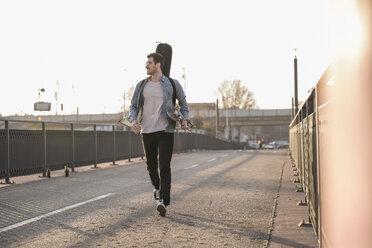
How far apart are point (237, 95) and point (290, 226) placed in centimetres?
10769

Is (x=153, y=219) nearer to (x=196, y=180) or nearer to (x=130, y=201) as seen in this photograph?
(x=130, y=201)

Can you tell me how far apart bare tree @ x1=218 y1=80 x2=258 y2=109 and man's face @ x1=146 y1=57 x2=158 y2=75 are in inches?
4128

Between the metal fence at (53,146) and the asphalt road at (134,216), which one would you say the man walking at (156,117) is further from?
the metal fence at (53,146)

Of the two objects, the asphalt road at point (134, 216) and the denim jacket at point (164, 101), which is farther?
the denim jacket at point (164, 101)

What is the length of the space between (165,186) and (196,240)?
1.47 m

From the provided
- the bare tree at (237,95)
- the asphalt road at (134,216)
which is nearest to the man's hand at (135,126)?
the asphalt road at (134,216)

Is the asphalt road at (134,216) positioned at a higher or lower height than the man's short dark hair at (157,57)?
lower

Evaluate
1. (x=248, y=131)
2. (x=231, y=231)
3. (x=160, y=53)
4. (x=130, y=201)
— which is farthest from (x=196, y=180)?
(x=248, y=131)

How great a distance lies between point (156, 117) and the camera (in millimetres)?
5980

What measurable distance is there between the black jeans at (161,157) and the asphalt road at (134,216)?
0.31 meters

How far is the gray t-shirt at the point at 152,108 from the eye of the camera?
600cm

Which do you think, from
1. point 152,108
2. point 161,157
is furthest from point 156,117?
point 161,157

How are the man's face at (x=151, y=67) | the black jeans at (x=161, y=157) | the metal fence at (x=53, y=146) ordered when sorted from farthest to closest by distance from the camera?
the metal fence at (x=53, y=146) < the man's face at (x=151, y=67) < the black jeans at (x=161, y=157)

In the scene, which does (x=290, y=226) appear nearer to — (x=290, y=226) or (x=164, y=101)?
(x=290, y=226)
